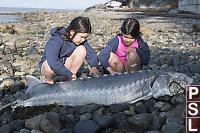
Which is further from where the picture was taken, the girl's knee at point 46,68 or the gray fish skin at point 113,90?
the girl's knee at point 46,68

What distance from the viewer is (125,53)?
3674mm

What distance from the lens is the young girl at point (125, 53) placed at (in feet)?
11.2

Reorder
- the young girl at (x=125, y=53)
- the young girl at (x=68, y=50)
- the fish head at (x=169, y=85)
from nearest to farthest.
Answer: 1. the fish head at (x=169, y=85)
2. the young girl at (x=68, y=50)
3. the young girl at (x=125, y=53)

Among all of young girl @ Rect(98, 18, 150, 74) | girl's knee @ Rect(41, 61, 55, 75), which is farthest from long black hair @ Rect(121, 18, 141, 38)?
girl's knee @ Rect(41, 61, 55, 75)

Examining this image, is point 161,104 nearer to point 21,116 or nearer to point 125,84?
point 125,84

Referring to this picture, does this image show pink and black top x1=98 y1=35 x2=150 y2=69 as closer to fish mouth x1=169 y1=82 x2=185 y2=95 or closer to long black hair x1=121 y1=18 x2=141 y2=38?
long black hair x1=121 y1=18 x2=141 y2=38

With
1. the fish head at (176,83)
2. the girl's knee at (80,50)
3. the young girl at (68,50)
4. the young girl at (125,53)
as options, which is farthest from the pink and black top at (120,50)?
the fish head at (176,83)

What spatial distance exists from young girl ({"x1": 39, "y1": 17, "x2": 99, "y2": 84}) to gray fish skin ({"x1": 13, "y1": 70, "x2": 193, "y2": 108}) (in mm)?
484

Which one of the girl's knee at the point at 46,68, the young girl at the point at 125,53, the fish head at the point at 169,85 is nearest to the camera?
the fish head at the point at 169,85

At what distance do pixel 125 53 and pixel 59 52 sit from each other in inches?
41.8

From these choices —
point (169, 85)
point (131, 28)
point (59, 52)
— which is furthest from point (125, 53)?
point (169, 85)

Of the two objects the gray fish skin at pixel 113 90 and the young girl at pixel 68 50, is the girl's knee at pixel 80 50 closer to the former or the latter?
the young girl at pixel 68 50

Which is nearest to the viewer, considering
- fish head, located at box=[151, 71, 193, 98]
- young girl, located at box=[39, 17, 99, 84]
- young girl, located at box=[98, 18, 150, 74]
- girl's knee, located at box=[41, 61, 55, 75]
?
fish head, located at box=[151, 71, 193, 98]

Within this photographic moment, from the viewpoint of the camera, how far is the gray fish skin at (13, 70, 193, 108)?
266cm
